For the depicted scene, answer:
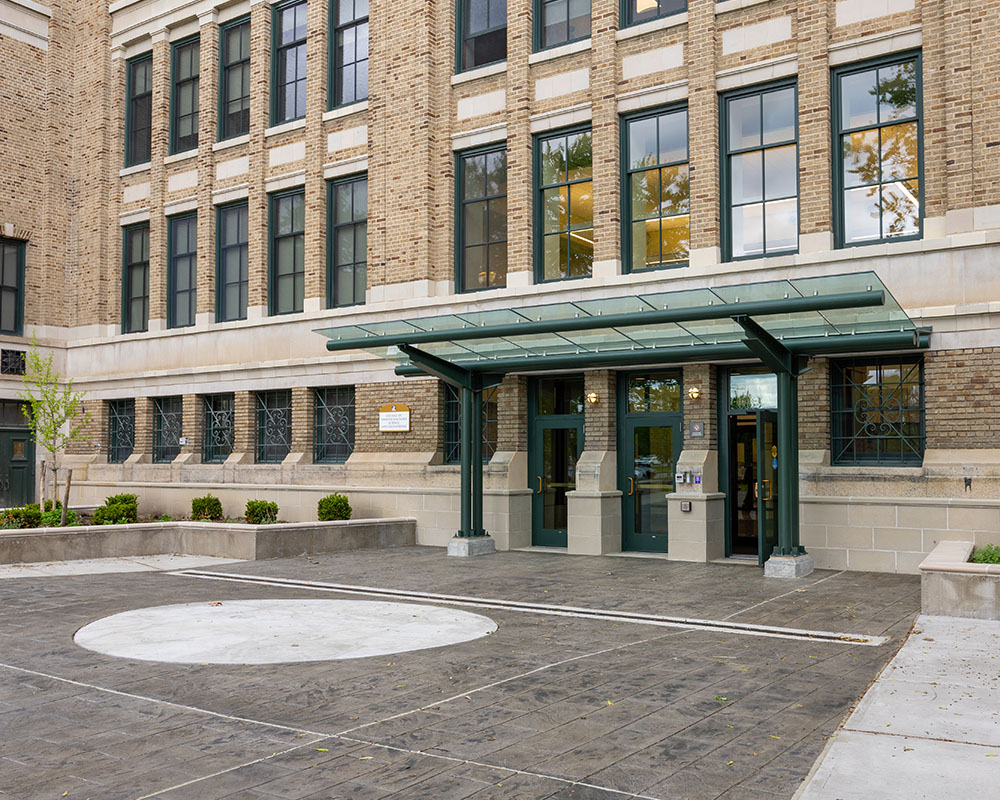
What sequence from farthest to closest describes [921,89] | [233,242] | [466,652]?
[233,242] < [921,89] < [466,652]

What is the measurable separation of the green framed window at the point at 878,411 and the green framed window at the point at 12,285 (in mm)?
21447

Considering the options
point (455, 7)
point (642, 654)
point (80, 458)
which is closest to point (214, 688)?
point (642, 654)

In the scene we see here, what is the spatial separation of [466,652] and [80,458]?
2076cm

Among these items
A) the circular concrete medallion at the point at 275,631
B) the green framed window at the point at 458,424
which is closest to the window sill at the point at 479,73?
the green framed window at the point at 458,424

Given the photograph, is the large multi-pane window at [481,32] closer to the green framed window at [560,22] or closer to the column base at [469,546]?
the green framed window at [560,22]

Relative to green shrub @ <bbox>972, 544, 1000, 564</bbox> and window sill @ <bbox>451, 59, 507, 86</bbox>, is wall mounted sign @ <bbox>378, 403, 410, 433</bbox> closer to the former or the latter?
window sill @ <bbox>451, 59, 507, 86</bbox>

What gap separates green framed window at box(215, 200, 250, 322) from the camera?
23266 mm

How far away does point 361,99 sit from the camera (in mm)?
21219

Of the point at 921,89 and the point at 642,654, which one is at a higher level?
the point at 921,89

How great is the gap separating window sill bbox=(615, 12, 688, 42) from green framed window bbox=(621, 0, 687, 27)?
0.19 metres

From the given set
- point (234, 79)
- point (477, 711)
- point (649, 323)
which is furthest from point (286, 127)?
point (477, 711)

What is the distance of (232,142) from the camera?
23.3m

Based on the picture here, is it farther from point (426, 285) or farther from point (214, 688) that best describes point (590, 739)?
point (426, 285)

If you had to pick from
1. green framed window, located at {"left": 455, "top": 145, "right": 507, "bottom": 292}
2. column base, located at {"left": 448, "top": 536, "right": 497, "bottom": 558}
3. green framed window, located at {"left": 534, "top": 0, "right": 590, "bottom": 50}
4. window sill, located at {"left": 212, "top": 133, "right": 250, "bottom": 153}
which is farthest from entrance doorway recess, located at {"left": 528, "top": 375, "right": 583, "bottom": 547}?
window sill, located at {"left": 212, "top": 133, "right": 250, "bottom": 153}
